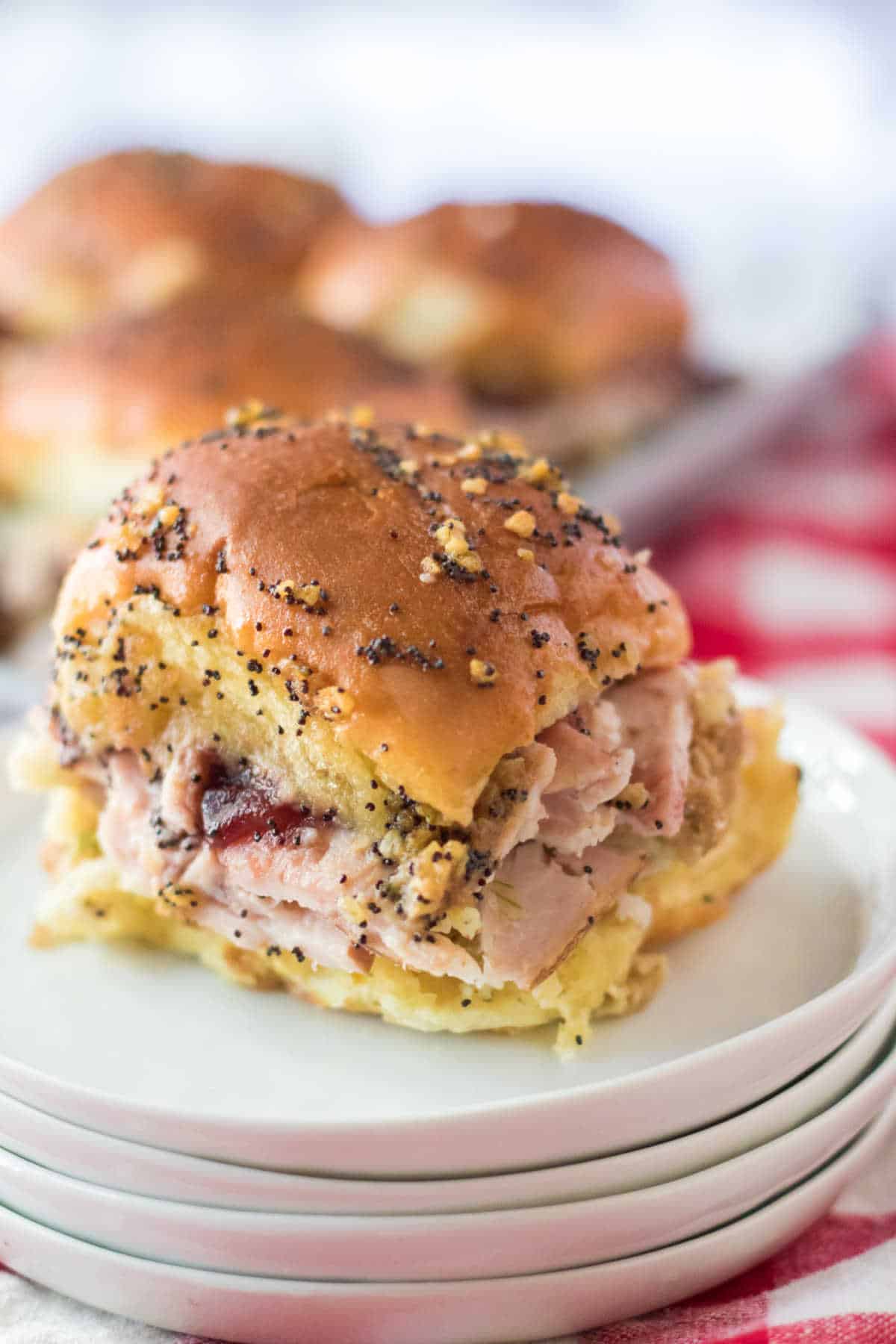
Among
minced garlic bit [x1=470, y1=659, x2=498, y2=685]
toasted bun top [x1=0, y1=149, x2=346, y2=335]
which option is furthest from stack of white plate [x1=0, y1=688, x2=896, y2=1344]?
toasted bun top [x1=0, y1=149, x2=346, y2=335]

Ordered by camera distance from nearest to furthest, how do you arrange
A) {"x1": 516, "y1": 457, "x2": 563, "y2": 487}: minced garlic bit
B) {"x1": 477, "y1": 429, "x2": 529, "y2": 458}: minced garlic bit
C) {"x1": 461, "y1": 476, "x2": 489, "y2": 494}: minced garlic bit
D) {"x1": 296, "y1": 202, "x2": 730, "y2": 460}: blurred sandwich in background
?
{"x1": 461, "y1": 476, "x2": 489, "y2": 494}: minced garlic bit, {"x1": 516, "y1": 457, "x2": 563, "y2": 487}: minced garlic bit, {"x1": 477, "y1": 429, "x2": 529, "y2": 458}: minced garlic bit, {"x1": 296, "y1": 202, "x2": 730, "y2": 460}: blurred sandwich in background

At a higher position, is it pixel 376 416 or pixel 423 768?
pixel 423 768

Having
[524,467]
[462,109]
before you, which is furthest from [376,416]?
[462,109]

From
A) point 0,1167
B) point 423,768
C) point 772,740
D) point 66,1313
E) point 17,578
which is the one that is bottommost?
point 17,578

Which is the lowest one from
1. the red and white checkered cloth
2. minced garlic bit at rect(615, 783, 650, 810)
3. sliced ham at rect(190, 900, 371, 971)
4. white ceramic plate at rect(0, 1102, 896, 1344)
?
the red and white checkered cloth

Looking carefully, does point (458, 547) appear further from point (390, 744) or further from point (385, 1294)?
point (385, 1294)

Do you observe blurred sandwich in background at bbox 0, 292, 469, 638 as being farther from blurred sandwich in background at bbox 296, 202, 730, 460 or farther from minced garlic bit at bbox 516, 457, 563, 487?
minced garlic bit at bbox 516, 457, 563, 487

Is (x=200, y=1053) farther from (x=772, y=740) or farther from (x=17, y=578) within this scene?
(x=17, y=578)
